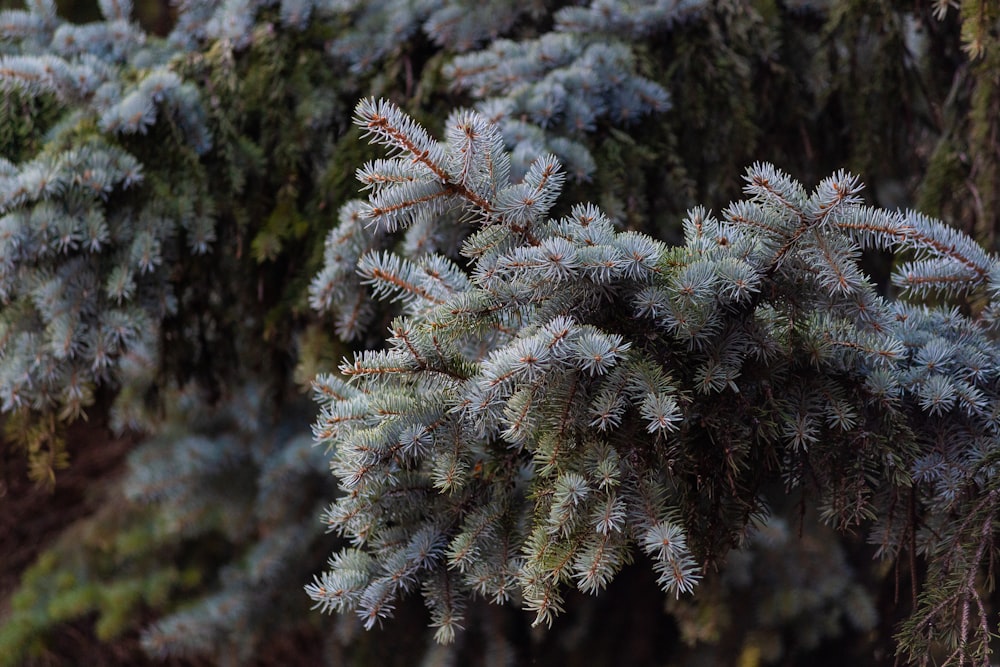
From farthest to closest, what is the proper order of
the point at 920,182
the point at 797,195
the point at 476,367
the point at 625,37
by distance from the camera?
1. the point at 920,182
2. the point at 625,37
3. the point at 476,367
4. the point at 797,195

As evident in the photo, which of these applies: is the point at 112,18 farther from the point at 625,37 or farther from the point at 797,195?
the point at 797,195

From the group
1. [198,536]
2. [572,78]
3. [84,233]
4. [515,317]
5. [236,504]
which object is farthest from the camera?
[198,536]

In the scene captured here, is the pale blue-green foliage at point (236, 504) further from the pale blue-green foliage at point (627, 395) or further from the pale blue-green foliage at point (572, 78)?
the pale blue-green foliage at point (627, 395)

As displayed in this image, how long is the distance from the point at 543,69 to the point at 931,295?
1.04 m

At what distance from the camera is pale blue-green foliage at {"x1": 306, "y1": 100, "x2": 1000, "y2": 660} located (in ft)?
3.37

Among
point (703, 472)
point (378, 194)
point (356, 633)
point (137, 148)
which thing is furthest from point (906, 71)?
point (356, 633)

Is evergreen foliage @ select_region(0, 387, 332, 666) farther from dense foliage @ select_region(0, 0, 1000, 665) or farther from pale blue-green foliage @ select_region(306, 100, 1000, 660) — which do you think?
pale blue-green foliage @ select_region(306, 100, 1000, 660)

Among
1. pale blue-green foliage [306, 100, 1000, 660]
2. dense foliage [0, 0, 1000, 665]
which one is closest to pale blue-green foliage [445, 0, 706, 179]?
dense foliage [0, 0, 1000, 665]

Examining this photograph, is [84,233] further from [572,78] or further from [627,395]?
[627,395]

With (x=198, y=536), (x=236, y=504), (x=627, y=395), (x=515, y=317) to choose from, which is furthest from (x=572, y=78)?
(x=198, y=536)

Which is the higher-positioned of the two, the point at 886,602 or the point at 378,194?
the point at 378,194

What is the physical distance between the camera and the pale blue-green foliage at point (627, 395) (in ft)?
3.37

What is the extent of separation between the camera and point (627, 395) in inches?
Result: 40.6

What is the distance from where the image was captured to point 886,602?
2.81 m
